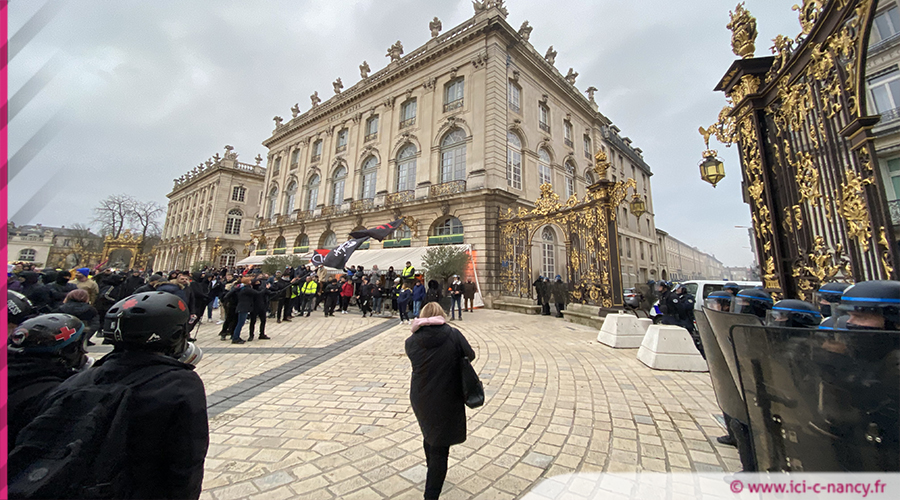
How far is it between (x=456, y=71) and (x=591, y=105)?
1337 cm

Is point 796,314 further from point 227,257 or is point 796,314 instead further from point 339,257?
point 227,257

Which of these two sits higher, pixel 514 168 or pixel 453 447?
pixel 514 168

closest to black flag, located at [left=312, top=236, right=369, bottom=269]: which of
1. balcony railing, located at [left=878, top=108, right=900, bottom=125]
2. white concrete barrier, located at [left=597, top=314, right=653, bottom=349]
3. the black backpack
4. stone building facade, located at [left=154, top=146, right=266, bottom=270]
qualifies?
white concrete barrier, located at [left=597, top=314, right=653, bottom=349]

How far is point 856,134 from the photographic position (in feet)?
9.71

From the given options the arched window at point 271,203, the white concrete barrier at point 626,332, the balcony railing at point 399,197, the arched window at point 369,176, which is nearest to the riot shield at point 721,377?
the white concrete barrier at point 626,332

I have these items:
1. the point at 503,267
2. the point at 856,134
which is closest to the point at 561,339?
the point at 856,134

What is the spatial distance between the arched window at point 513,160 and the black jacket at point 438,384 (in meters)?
15.0

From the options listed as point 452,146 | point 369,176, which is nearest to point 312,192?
point 369,176

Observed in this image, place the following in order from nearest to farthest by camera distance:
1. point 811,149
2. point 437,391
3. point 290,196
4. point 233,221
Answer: point 437,391
point 811,149
point 290,196
point 233,221

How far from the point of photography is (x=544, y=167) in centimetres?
1931

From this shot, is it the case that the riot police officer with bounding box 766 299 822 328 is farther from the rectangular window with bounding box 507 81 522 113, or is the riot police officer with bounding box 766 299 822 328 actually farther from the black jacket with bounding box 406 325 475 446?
the rectangular window with bounding box 507 81 522 113

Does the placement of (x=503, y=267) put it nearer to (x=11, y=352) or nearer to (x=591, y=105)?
(x=11, y=352)

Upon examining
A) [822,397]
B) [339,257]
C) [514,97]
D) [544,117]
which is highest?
[544,117]

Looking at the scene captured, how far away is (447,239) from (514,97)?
9141 millimetres
